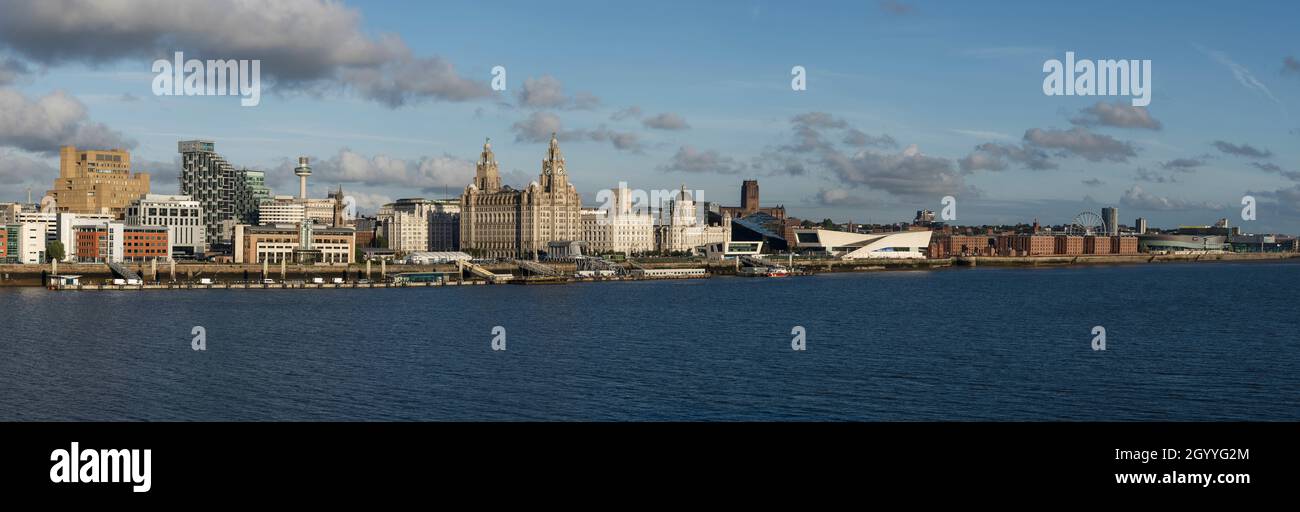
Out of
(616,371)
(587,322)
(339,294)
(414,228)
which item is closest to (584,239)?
(414,228)

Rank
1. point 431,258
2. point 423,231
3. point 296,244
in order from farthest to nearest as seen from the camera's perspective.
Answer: point 423,231, point 431,258, point 296,244

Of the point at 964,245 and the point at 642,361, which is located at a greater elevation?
the point at 964,245

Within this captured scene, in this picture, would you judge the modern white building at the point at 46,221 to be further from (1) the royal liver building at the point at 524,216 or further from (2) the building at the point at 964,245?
(2) the building at the point at 964,245

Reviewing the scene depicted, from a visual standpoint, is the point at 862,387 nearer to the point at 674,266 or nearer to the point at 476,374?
the point at 476,374

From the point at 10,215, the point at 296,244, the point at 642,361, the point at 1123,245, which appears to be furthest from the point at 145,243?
the point at 1123,245

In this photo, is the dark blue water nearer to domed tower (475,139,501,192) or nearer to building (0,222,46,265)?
building (0,222,46,265)

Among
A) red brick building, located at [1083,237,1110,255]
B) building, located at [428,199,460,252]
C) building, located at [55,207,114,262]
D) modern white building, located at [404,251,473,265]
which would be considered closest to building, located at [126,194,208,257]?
building, located at [55,207,114,262]

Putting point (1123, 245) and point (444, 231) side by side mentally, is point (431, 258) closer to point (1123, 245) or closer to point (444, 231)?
point (444, 231)

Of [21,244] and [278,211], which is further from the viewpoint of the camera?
[278,211]

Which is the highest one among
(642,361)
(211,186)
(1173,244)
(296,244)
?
(211,186)
